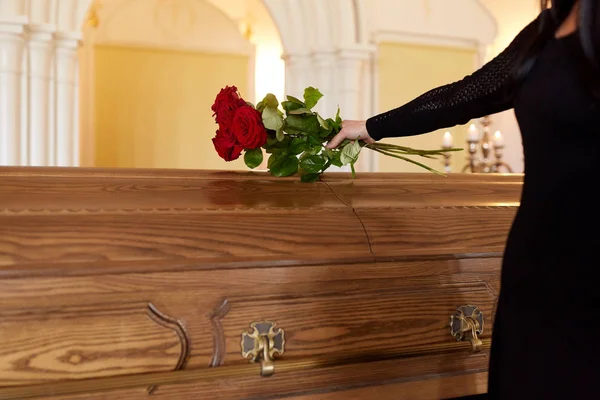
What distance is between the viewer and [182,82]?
6.83 meters

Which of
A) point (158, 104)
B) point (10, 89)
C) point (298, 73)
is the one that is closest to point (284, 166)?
point (10, 89)

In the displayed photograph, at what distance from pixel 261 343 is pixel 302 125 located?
23.4 inches

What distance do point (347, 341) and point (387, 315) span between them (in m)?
0.11

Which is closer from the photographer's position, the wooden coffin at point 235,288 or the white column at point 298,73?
the wooden coffin at point 235,288

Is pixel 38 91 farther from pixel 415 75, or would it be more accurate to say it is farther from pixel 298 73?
pixel 415 75

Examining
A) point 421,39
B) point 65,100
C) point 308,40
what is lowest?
point 65,100

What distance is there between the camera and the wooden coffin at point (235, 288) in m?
1.15

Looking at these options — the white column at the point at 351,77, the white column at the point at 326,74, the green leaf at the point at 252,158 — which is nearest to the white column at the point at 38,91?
the white column at the point at 326,74

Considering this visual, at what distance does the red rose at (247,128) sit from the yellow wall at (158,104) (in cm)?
522

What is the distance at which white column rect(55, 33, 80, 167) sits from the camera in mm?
4180

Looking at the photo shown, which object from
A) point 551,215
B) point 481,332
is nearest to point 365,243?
point 481,332

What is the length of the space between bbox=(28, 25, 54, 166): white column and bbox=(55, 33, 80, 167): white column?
0.34ft

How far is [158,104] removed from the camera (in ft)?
22.2

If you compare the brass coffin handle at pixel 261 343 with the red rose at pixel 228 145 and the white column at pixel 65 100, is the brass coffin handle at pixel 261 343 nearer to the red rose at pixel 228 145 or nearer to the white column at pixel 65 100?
the red rose at pixel 228 145
